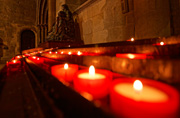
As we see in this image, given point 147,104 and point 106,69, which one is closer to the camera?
point 147,104

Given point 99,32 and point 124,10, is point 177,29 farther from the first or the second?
point 99,32

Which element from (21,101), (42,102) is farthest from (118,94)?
(21,101)

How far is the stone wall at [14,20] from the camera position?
8259mm

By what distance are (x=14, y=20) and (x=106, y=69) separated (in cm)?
1066

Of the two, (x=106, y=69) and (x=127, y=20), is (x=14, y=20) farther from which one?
(x=106, y=69)

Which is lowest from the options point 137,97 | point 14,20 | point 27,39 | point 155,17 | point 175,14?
point 137,97

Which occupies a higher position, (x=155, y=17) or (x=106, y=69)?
(x=155, y=17)

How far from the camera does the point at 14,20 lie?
28.5ft

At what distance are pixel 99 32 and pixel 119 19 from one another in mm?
795

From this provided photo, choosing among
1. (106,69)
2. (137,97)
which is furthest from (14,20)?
(137,97)

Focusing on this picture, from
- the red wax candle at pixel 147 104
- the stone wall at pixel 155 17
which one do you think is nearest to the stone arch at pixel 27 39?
the stone wall at pixel 155 17

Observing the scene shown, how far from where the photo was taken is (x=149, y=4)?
1.96 meters

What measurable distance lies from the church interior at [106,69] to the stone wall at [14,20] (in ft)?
22.5

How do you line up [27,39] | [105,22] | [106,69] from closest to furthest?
[106,69]
[105,22]
[27,39]
